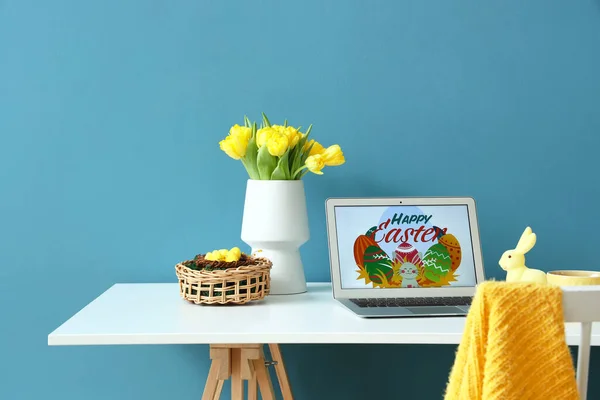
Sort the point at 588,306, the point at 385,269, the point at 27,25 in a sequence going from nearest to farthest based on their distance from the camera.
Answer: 1. the point at 588,306
2. the point at 385,269
3. the point at 27,25

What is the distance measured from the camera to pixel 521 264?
1.49 m

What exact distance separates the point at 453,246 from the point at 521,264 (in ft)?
0.50

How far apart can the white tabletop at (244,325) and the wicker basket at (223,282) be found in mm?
21

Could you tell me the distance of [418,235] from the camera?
1.59 metres

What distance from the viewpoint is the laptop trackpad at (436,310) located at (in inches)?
53.7

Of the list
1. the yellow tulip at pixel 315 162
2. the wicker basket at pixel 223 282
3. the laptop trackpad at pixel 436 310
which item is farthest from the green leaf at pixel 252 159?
the laptop trackpad at pixel 436 310

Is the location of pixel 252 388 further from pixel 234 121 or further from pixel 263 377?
pixel 234 121

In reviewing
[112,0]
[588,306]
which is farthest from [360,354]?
[588,306]

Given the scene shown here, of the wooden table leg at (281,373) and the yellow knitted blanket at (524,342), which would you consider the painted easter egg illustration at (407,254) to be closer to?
the wooden table leg at (281,373)

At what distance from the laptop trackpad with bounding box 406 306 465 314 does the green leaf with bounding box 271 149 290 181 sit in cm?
39

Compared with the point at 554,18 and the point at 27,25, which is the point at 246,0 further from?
the point at 554,18

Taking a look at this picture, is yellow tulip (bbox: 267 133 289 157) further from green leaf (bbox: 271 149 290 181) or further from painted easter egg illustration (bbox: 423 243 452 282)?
painted easter egg illustration (bbox: 423 243 452 282)

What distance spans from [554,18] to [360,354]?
0.92 meters

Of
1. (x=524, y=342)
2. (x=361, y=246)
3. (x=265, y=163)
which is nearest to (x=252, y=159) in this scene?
(x=265, y=163)
